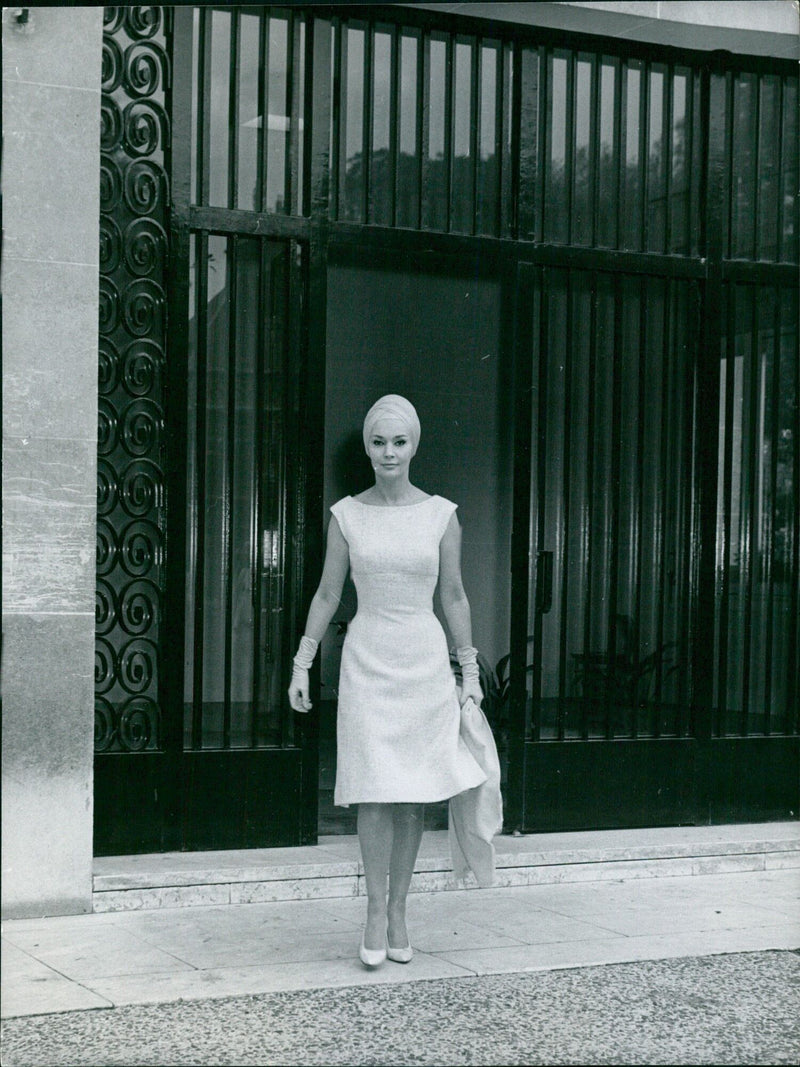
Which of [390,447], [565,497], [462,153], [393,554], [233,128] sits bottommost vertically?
[393,554]

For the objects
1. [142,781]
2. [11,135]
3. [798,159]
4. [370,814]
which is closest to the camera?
[370,814]

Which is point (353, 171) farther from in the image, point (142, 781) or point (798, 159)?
point (142, 781)

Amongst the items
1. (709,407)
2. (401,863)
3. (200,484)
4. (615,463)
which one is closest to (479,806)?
(401,863)

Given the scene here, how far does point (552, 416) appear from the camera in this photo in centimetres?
733

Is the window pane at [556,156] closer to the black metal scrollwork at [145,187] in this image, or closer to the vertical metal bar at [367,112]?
the vertical metal bar at [367,112]

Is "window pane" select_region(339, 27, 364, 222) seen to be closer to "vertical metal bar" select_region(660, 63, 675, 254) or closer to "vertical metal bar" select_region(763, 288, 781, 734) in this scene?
"vertical metal bar" select_region(660, 63, 675, 254)

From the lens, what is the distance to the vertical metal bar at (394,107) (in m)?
6.84

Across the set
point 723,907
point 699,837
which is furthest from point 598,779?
point 723,907

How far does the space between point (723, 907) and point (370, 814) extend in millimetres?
2045

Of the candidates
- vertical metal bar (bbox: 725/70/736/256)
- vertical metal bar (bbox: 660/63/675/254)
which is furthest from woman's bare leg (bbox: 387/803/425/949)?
vertical metal bar (bbox: 725/70/736/256)

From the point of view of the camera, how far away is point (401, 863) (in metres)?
5.07

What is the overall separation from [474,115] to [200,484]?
2.39m

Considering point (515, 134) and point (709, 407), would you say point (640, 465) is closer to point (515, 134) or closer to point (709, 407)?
point (709, 407)

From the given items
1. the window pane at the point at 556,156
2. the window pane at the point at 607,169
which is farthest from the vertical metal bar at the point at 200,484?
the window pane at the point at 607,169
